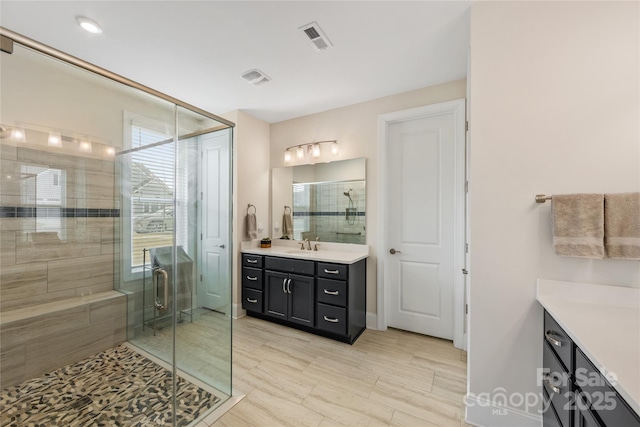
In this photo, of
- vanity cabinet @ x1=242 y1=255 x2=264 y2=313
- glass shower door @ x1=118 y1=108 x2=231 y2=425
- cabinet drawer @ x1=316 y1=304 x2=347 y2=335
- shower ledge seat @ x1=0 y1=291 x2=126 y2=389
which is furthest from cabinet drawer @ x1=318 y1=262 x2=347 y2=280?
shower ledge seat @ x1=0 y1=291 x2=126 y2=389

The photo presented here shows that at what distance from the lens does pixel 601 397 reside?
80 cm

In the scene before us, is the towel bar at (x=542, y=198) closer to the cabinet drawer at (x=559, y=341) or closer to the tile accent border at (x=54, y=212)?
the cabinet drawer at (x=559, y=341)

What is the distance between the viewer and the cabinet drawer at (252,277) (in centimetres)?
295

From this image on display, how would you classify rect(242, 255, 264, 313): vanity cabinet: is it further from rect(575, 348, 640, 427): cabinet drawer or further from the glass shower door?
rect(575, 348, 640, 427): cabinet drawer

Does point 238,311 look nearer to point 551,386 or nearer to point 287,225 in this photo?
point 287,225

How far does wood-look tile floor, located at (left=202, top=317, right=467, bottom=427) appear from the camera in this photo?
1.58m

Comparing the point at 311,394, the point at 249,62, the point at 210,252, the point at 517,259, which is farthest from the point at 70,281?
the point at 517,259

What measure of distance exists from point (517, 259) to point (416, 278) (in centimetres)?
135

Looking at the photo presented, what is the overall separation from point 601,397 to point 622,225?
891 mm

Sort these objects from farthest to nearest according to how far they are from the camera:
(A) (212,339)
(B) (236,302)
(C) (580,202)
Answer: (B) (236,302) < (A) (212,339) < (C) (580,202)

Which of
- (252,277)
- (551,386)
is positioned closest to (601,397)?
(551,386)

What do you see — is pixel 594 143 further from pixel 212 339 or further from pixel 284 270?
pixel 212 339

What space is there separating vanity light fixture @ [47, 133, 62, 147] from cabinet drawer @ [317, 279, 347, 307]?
2404mm

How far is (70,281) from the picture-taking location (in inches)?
71.7
